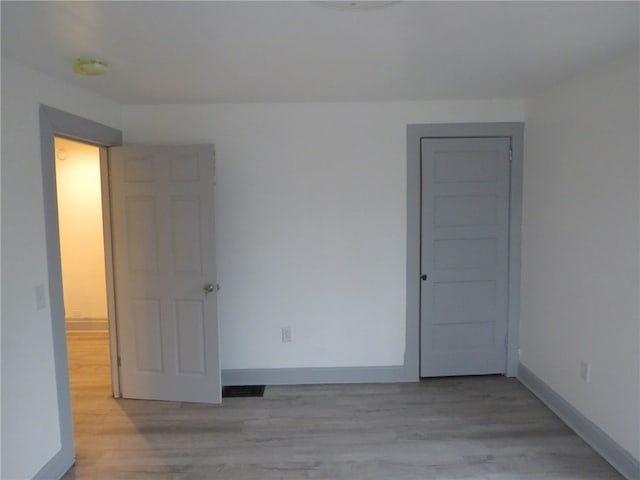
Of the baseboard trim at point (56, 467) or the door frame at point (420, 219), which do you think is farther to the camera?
the door frame at point (420, 219)

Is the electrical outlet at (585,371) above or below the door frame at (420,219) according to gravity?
below

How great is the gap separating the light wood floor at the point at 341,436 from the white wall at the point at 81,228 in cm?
157

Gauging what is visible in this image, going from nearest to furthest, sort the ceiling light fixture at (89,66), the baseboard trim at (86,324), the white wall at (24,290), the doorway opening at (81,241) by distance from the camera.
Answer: the white wall at (24,290)
the ceiling light fixture at (89,66)
the doorway opening at (81,241)
the baseboard trim at (86,324)

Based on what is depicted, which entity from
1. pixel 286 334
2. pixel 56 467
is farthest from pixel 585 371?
pixel 56 467

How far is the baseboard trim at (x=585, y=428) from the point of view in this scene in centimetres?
227

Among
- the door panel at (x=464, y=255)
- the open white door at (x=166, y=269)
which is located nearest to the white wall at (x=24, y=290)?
the open white door at (x=166, y=269)

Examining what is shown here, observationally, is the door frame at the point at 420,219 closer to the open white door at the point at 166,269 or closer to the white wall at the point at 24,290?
the open white door at the point at 166,269

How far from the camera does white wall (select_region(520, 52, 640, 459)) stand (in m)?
2.23

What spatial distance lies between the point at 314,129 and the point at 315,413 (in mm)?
2186

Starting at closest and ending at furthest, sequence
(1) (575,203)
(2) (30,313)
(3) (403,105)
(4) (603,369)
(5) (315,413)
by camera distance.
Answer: (2) (30,313), (4) (603,369), (1) (575,203), (5) (315,413), (3) (403,105)

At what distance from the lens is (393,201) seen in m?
3.36

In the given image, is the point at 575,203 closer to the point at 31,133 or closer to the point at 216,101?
the point at 216,101

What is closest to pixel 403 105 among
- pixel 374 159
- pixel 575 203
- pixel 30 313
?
pixel 374 159

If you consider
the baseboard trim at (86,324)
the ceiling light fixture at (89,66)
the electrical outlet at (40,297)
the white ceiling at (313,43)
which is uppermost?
the white ceiling at (313,43)
